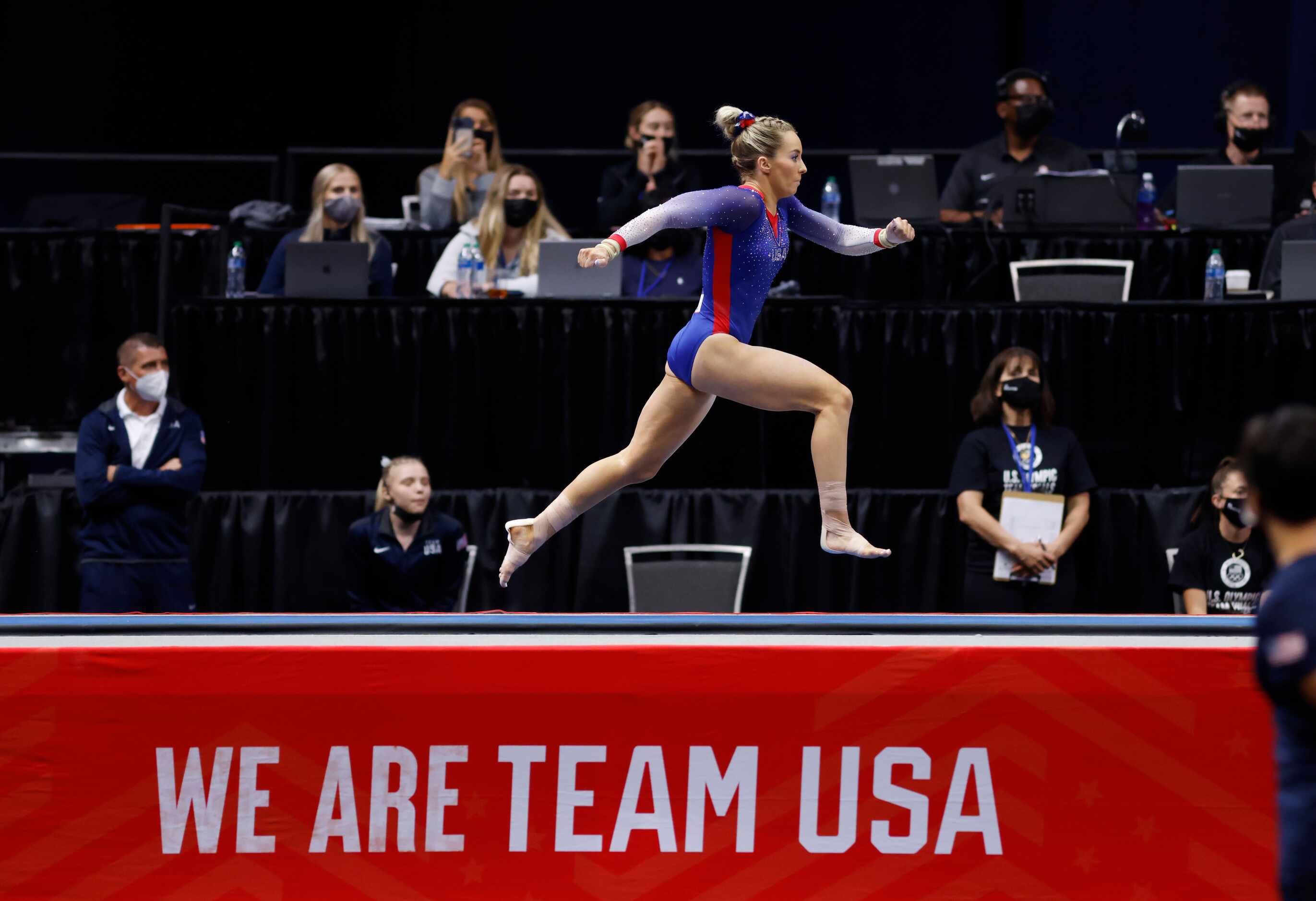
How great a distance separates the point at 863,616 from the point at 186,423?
3.40m

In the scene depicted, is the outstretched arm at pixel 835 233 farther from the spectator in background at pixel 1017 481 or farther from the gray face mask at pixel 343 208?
the gray face mask at pixel 343 208

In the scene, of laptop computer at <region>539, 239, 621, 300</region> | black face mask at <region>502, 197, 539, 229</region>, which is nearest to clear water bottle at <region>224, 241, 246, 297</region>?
black face mask at <region>502, 197, 539, 229</region>

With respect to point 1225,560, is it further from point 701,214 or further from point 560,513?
point 701,214

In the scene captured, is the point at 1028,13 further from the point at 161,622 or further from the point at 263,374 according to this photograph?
the point at 161,622

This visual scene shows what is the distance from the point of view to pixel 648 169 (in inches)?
291

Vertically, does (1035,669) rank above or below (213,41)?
below

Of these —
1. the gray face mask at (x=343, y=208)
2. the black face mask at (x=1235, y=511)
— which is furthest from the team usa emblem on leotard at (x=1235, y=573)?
the gray face mask at (x=343, y=208)

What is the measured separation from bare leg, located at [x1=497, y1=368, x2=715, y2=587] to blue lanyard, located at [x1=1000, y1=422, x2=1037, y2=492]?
7.29ft

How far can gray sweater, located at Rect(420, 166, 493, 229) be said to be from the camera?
24.4 feet

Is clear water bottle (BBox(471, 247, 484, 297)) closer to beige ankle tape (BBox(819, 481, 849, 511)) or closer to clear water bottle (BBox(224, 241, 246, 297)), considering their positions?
clear water bottle (BBox(224, 241, 246, 297))

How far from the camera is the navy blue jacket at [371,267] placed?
23.0 ft

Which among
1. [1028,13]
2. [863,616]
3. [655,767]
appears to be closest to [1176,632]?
[863,616]

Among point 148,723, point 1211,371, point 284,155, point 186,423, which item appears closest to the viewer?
point 148,723

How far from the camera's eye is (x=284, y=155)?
10570mm
